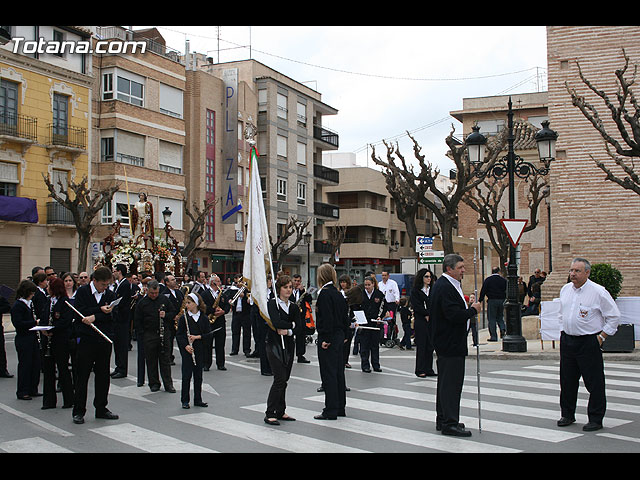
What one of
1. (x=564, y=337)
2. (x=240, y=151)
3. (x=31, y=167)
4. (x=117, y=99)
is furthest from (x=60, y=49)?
(x=564, y=337)

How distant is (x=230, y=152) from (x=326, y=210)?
661 inches

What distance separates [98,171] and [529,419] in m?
31.9

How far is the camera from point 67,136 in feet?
113

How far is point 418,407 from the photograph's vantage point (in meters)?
9.33

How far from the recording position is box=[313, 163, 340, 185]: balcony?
58.9 m

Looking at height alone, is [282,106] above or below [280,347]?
above

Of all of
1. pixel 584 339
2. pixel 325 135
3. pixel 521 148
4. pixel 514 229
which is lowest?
pixel 584 339

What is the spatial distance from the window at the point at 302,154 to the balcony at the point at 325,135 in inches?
89.9

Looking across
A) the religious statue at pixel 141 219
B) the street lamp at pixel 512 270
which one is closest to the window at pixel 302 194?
the religious statue at pixel 141 219

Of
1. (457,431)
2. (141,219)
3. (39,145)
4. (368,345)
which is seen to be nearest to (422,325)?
(368,345)

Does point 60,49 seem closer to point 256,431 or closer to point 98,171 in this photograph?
point 98,171

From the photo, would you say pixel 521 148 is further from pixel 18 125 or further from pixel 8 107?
pixel 8 107

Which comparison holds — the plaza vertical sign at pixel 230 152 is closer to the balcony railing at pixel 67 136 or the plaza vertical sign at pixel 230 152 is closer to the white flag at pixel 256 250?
the balcony railing at pixel 67 136

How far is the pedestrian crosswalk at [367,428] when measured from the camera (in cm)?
712
